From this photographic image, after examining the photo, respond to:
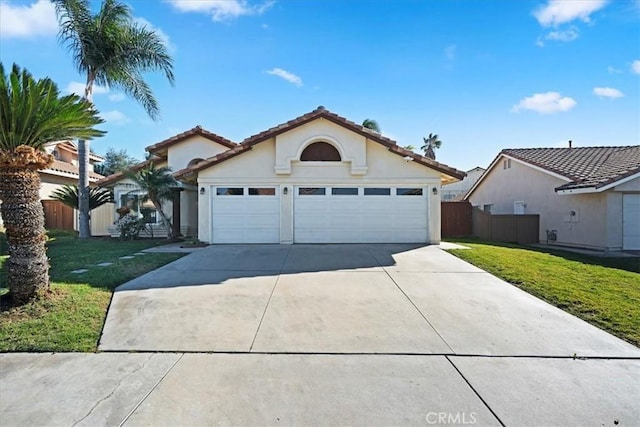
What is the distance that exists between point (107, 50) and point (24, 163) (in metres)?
12.6

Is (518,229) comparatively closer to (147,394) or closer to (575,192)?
(575,192)

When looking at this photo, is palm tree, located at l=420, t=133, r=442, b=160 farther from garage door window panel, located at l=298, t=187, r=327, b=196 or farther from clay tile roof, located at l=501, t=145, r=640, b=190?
garage door window panel, located at l=298, t=187, r=327, b=196

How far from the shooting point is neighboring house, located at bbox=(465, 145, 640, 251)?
1451cm

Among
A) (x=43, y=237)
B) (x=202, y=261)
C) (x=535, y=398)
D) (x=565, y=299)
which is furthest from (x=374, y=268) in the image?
(x=43, y=237)

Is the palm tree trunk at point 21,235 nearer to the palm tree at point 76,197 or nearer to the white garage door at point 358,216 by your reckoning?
the white garage door at point 358,216

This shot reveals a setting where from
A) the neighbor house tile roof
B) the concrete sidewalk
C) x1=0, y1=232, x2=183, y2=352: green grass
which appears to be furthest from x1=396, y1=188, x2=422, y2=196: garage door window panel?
the concrete sidewalk

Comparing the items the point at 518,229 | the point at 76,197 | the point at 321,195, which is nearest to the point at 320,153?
the point at 321,195

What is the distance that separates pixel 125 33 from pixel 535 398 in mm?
19225

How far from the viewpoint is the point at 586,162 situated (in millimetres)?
18234

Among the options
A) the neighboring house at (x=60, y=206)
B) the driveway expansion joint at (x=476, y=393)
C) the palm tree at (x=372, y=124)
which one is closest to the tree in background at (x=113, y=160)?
the neighboring house at (x=60, y=206)

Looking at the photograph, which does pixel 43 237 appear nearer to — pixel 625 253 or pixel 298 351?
pixel 298 351

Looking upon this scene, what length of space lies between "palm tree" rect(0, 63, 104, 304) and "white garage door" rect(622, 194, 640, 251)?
19.4 meters

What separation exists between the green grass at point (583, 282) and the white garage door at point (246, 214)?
279 inches

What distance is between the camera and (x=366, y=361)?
14.0ft
